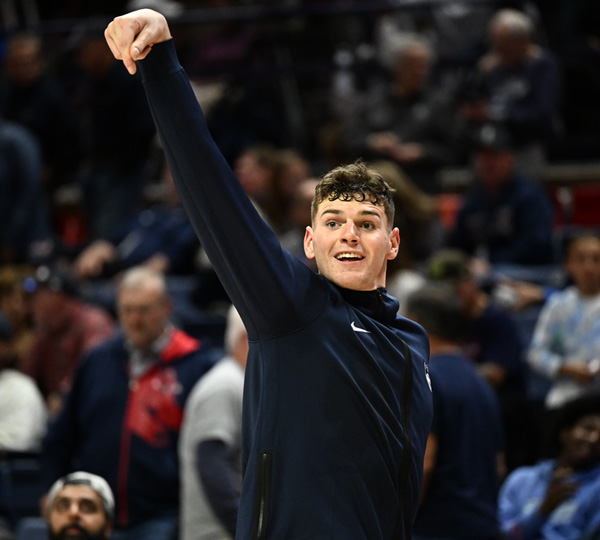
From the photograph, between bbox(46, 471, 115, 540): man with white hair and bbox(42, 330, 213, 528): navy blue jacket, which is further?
bbox(42, 330, 213, 528): navy blue jacket

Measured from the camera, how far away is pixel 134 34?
7.09 feet

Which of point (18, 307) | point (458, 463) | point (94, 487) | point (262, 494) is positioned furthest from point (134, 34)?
point (18, 307)

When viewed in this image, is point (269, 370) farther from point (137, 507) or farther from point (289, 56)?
point (289, 56)

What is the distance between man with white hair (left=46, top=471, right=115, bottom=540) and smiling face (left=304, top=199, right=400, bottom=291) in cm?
260

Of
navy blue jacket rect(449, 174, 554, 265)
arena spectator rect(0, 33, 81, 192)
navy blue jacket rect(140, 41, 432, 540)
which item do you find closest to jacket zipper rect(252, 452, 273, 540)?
navy blue jacket rect(140, 41, 432, 540)

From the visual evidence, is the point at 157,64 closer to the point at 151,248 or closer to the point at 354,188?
the point at 354,188

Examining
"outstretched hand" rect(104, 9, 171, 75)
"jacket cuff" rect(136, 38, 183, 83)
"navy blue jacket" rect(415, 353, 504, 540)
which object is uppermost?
"outstretched hand" rect(104, 9, 171, 75)

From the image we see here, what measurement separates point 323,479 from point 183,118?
0.79 m

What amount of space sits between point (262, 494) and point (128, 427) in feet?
9.83

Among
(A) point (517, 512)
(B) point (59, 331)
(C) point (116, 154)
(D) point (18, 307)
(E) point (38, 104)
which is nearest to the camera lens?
(A) point (517, 512)

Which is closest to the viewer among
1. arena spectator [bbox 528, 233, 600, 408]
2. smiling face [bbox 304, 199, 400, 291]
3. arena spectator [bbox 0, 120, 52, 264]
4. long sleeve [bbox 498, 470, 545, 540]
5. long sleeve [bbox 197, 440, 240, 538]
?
smiling face [bbox 304, 199, 400, 291]

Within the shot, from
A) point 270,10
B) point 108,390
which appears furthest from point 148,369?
point 270,10

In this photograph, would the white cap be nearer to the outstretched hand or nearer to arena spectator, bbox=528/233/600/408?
arena spectator, bbox=528/233/600/408

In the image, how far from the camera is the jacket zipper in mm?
2281
